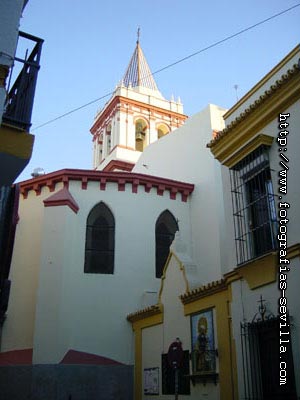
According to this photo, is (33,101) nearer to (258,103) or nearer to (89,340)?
(258,103)

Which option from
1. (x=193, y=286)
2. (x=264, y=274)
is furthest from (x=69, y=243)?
(x=264, y=274)

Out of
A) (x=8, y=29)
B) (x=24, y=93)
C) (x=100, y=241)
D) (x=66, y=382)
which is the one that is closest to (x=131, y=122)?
(x=100, y=241)

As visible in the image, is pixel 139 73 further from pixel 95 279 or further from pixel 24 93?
pixel 24 93

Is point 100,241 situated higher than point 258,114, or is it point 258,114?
point 258,114

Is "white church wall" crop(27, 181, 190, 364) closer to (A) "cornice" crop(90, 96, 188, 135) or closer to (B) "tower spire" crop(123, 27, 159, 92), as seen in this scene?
(A) "cornice" crop(90, 96, 188, 135)

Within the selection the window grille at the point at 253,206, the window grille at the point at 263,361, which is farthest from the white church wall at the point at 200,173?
the window grille at the point at 263,361

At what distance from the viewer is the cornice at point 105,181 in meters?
15.8

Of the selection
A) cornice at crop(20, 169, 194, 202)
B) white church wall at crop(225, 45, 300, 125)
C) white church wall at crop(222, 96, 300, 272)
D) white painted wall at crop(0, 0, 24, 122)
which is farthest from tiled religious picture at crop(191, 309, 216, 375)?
white painted wall at crop(0, 0, 24, 122)

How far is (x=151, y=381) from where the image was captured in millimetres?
12469

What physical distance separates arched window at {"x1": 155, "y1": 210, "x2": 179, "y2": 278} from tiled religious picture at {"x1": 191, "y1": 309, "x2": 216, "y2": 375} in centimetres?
486

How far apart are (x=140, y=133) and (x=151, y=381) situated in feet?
64.2

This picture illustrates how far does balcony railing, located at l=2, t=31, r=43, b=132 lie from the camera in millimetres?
6145

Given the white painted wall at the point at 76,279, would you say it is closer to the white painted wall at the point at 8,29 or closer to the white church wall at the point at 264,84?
the white church wall at the point at 264,84

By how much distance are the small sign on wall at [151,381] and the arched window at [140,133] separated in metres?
18.7
